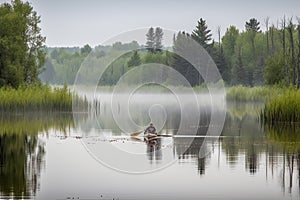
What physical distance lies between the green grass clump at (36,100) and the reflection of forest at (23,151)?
4.58 feet

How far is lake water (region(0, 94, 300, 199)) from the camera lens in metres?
15.3

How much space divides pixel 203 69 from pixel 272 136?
2461 inches

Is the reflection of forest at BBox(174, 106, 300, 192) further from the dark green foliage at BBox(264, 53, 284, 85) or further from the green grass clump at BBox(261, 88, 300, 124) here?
the dark green foliage at BBox(264, 53, 284, 85)

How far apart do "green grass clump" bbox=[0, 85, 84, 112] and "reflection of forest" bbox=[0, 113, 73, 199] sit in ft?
4.58

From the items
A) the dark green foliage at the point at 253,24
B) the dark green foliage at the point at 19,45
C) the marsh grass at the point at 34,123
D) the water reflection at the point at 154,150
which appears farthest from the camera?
the dark green foliage at the point at 253,24

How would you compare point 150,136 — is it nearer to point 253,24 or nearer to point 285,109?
point 285,109

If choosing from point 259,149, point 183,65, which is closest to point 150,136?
point 259,149

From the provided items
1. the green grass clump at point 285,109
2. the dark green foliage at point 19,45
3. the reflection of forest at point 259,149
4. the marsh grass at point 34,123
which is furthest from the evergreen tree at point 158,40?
the reflection of forest at point 259,149

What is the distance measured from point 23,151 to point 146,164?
480 cm

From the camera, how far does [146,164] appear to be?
2034 centimetres

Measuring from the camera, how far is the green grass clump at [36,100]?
1716 inches

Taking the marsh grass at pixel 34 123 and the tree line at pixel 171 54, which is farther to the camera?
the tree line at pixel 171 54

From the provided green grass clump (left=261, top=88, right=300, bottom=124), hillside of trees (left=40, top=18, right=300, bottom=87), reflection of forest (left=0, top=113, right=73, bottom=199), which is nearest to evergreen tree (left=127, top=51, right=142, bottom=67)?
hillside of trees (left=40, top=18, right=300, bottom=87)

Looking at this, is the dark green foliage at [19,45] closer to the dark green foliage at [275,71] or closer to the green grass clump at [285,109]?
the dark green foliage at [275,71]
